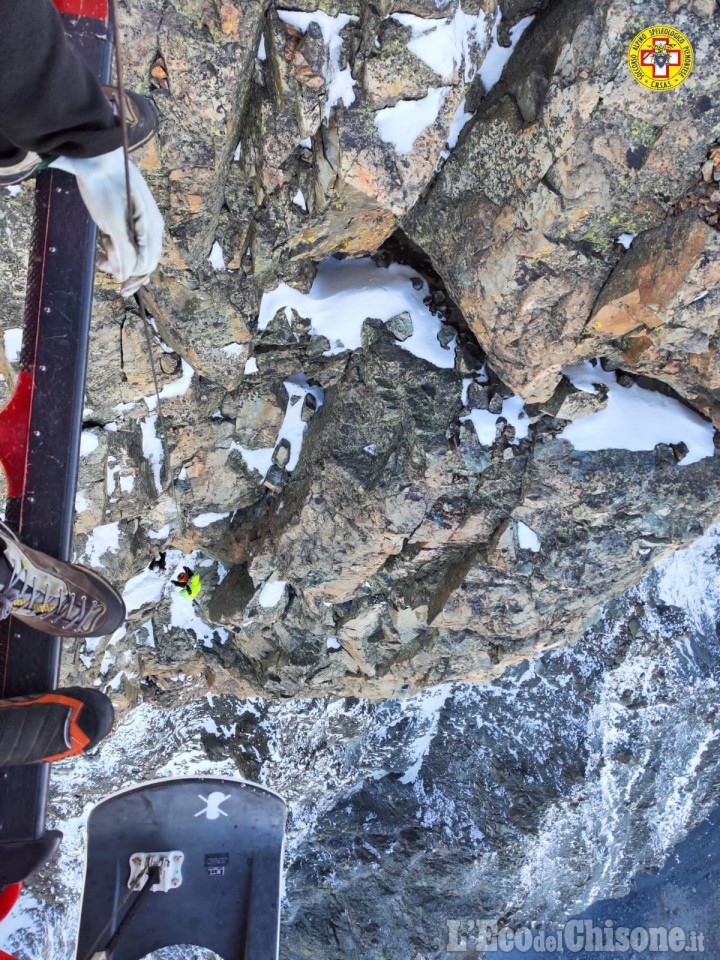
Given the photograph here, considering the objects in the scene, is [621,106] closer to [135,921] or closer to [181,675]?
[135,921]

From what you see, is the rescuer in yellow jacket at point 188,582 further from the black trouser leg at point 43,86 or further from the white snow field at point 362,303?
Result: the black trouser leg at point 43,86

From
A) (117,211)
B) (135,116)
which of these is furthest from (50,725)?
(135,116)

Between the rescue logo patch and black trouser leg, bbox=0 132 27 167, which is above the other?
the rescue logo patch

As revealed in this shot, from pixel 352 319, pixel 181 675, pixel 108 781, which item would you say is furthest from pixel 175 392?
pixel 108 781

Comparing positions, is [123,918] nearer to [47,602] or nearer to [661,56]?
[47,602]

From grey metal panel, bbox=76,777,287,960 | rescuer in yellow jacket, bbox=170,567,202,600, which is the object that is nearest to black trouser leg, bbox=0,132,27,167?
rescuer in yellow jacket, bbox=170,567,202,600

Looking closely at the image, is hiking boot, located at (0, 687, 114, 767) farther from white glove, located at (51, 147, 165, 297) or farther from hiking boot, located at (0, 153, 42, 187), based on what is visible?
hiking boot, located at (0, 153, 42, 187)
